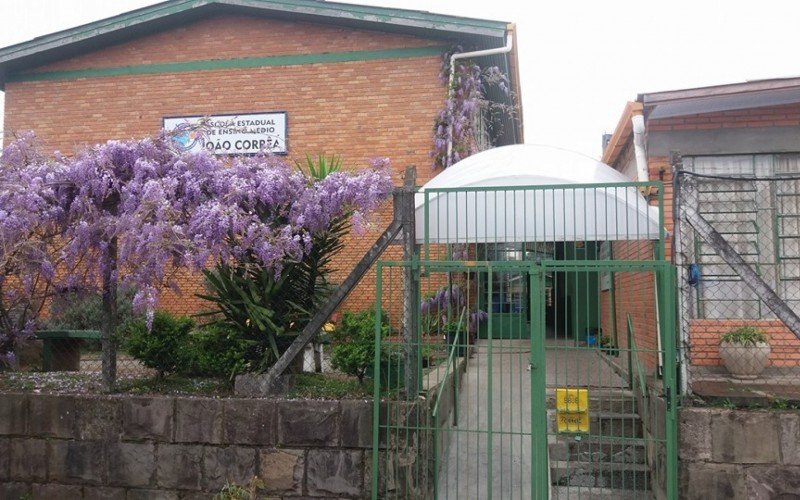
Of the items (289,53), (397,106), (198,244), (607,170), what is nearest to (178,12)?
(289,53)

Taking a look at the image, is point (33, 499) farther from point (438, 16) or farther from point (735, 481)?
point (438, 16)

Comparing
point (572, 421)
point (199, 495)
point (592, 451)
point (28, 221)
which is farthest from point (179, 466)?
point (592, 451)

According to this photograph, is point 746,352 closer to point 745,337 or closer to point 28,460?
point 745,337

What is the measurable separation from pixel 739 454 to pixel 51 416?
19.5ft

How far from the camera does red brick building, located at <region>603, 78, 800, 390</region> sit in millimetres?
7156

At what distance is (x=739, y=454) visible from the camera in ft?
17.0

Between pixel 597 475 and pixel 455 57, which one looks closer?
pixel 597 475

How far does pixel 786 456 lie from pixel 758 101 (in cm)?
416

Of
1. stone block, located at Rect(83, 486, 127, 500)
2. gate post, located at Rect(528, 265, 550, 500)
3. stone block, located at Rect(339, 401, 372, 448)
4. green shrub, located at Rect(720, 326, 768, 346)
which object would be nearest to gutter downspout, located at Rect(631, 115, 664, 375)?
green shrub, located at Rect(720, 326, 768, 346)

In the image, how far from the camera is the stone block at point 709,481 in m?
5.16

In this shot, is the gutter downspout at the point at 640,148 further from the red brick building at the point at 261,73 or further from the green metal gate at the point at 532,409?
the red brick building at the point at 261,73

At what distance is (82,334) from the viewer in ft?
24.9

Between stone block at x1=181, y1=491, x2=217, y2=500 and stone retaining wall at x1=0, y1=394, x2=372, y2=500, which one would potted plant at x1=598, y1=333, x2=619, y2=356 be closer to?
stone retaining wall at x1=0, y1=394, x2=372, y2=500

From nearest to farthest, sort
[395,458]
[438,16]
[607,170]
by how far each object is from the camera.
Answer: [395,458] → [607,170] → [438,16]
